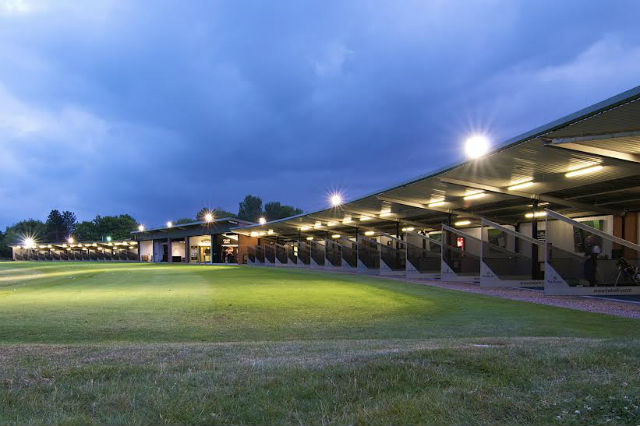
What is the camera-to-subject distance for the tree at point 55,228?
171637 millimetres

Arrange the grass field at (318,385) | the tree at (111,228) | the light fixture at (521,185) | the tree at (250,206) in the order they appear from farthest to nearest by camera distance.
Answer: the tree at (250,206), the tree at (111,228), the light fixture at (521,185), the grass field at (318,385)

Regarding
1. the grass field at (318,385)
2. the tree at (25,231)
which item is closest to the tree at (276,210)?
the tree at (25,231)

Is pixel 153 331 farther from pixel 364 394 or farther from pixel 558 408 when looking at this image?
pixel 558 408

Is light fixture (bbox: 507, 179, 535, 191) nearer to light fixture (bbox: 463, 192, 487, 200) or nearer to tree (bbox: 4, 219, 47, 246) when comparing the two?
light fixture (bbox: 463, 192, 487, 200)

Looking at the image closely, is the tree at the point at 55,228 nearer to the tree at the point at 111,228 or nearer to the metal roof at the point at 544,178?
the tree at the point at 111,228

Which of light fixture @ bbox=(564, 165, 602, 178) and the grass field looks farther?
light fixture @ bbox=(564, 165, 602, 178)

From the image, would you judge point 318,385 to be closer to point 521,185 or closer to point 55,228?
point 521,185

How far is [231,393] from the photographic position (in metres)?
3.72

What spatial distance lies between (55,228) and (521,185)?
633ft

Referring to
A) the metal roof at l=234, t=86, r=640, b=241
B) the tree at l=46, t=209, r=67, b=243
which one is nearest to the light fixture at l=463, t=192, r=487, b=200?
the metal roof at l=234, t=86, r=640, b=241

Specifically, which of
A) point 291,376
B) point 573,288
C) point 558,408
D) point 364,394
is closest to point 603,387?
point 558,408

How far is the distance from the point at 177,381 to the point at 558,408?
3.17 meters

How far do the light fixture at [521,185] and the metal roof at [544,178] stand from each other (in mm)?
145

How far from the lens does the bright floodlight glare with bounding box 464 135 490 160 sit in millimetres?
14133
